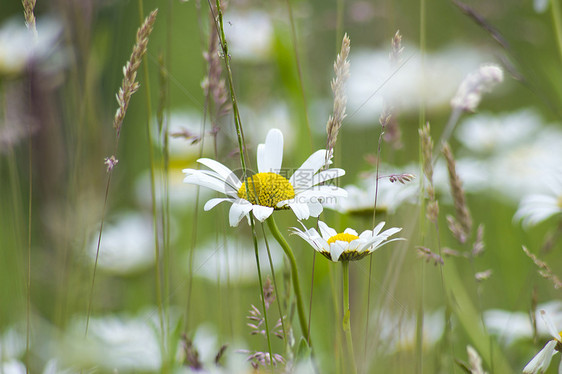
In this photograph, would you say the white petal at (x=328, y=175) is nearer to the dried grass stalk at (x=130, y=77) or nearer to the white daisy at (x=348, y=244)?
the white daisy at (x=348, y=244)

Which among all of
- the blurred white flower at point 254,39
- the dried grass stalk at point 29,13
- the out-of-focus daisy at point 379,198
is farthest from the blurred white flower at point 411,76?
the dried grass stalk at point 29,13

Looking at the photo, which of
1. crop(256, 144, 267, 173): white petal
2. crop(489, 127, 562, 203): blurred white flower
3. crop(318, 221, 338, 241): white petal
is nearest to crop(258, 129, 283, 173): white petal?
crop(256, 144, 267, 173): white petal

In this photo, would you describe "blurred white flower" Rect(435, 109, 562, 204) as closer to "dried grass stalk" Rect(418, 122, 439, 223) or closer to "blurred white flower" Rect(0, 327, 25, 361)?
"dried grass stalk" Rect(418, 122, 439, 223)

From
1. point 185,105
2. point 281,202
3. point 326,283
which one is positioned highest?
point 185,105

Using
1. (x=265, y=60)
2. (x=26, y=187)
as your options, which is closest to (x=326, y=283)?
(x=265, y=60)

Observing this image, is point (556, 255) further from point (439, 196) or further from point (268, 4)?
point (268, 4)
